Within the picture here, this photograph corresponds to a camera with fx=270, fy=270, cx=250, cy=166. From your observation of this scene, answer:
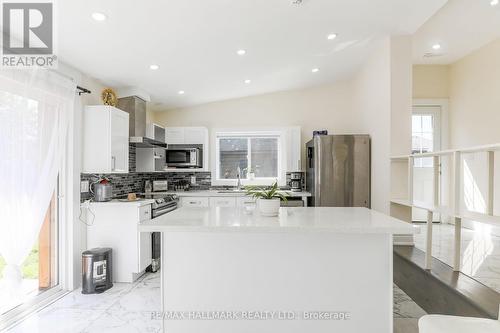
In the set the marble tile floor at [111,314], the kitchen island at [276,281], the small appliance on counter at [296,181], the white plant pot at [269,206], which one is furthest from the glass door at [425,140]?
the white plant pot at [269,206]

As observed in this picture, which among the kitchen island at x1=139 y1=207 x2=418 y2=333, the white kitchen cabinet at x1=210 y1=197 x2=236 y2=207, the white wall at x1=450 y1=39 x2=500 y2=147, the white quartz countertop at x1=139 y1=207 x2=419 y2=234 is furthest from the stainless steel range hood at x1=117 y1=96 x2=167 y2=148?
the white wall at x1=450 y1=39 x2=500 y2=147

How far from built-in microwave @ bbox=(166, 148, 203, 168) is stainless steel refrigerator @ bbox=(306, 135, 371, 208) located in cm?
209

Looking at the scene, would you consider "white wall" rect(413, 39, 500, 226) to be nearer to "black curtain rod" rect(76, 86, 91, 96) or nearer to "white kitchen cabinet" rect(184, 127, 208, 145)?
"white kitchen cabinet" rect(184, 127, 208, 145)

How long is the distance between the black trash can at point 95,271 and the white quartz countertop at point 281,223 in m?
1.51

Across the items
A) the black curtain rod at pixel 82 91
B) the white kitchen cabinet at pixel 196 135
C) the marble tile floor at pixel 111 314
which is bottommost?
the marble tile floor at pixel 111 314

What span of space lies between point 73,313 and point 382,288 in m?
2.68

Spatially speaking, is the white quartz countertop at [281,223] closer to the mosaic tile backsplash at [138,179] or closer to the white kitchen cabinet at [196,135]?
the mosaic tile backsplash at [138,179]

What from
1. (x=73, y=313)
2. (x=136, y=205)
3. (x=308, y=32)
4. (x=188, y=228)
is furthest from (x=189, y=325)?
(x=308, y=32)

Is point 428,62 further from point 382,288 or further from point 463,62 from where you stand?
point 382,288

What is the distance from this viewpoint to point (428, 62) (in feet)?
16.2

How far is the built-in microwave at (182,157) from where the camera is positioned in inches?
186

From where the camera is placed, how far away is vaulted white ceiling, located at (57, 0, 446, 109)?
227 centimetres

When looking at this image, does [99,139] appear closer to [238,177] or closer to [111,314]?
[111,314]

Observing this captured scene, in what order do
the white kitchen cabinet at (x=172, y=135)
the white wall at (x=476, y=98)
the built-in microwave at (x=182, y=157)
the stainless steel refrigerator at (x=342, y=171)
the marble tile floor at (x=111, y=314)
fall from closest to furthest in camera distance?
1. the marble tile floor at (x=111, y=314)
2. the stainless steel refrigerator at (x=342, y=171)
3. the white wall at (x=476, y=98)
4. the built-in microwave at (x=182, y=157)
5. the white kitchen cabinet at (x=172, y=135)
